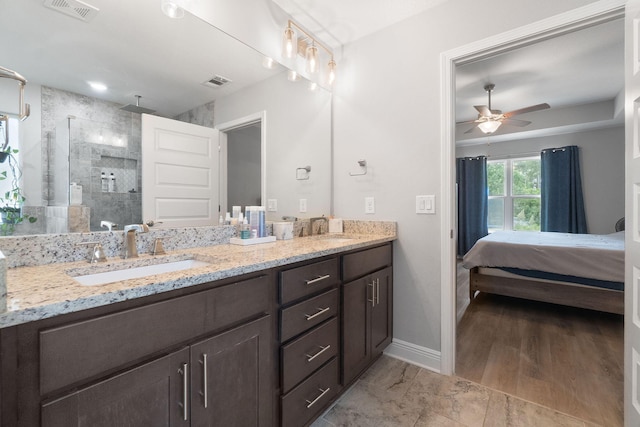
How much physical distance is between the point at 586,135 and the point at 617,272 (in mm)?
3282

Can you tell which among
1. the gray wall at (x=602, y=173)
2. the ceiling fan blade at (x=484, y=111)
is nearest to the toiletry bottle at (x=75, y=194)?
the ceiling fan blade at (x=484, y=111)

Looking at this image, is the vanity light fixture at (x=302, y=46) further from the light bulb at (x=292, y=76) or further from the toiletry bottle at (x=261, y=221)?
the toiletry bottle at (x=261, y=221)

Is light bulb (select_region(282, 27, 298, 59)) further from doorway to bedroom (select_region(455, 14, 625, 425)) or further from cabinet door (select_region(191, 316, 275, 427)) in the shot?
cabinet door (select_region(191, 316, 275, 427))

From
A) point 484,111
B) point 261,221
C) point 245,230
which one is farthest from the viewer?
point 484,111

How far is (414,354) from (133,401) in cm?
177

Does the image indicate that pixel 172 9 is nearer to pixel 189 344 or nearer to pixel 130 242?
pixel 130 242

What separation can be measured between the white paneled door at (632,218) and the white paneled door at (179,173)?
1.98 metres

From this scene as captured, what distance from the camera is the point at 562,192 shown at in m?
4.91

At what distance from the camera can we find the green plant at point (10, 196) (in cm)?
101

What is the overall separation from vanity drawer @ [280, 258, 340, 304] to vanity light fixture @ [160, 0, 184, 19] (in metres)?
1.37

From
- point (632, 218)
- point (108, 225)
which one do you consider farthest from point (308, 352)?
point (632, 218)

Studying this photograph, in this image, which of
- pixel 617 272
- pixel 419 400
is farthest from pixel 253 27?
pixel 617 272

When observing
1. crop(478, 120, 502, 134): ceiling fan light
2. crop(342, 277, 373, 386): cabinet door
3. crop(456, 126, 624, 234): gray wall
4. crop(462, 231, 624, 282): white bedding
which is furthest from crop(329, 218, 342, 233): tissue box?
crop(456, 126, 624, 234): gray wall

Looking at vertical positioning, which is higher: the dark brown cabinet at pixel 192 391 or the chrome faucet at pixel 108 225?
the chrome faucet at pixel 108 225
